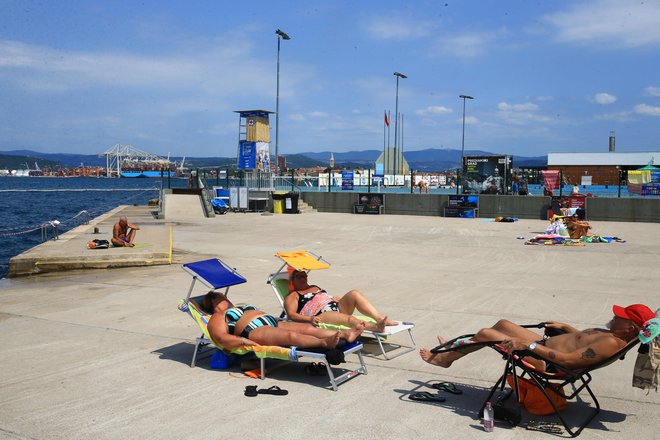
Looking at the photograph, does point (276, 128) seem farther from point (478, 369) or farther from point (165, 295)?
point (478, 369)

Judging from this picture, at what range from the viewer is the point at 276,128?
129ft

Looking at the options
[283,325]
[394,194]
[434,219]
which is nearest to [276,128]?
[394,194]

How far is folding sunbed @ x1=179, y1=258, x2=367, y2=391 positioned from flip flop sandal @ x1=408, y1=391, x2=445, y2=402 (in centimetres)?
74

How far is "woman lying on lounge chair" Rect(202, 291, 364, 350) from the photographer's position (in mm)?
6129

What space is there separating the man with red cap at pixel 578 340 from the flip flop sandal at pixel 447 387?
0.55 m

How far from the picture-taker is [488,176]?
33.0m

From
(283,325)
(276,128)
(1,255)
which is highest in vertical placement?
(276,128)

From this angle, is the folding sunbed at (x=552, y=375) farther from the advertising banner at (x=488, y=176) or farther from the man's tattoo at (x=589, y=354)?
the advertising banner at (x=488, y=176)

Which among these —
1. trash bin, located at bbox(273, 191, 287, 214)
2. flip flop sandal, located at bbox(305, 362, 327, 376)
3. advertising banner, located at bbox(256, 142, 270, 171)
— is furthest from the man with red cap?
advertising banner, located at bbox(256, 142, 270, 171)

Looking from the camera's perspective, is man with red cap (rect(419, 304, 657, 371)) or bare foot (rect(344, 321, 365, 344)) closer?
man with red cap (rect(419, 304, 657, 371))

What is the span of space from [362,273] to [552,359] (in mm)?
8210

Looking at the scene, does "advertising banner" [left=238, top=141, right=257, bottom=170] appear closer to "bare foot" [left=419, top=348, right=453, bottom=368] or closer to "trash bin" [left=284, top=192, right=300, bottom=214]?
"trash bin" [left=284, top=192, right=300, bottom=214]

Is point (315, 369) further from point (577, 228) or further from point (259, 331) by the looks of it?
point (577, 228)

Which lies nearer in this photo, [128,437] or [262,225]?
[128,437]
